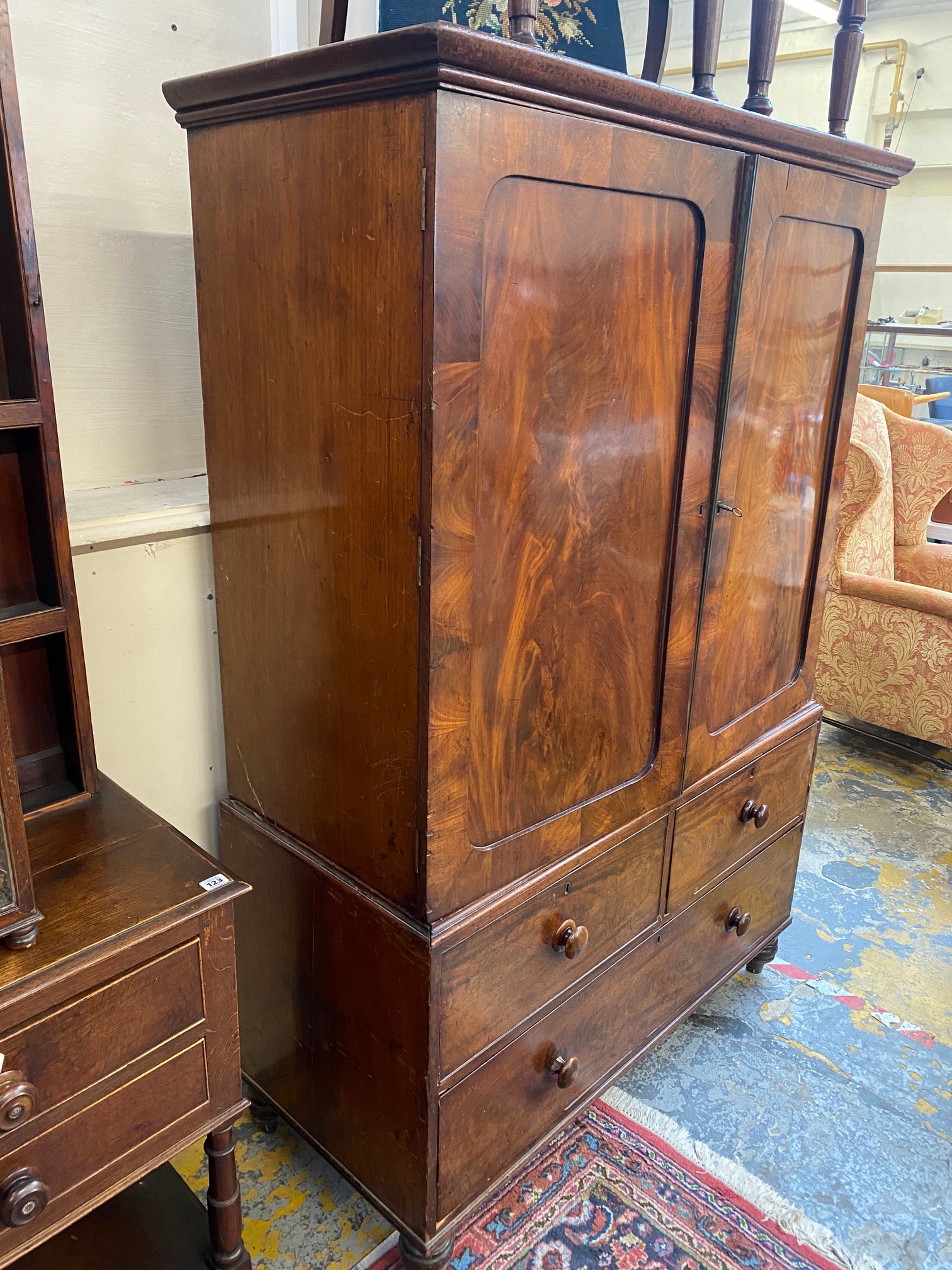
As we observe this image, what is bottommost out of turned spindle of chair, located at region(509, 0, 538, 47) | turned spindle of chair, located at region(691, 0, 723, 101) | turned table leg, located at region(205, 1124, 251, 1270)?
turned table leg, located at region(205, 1124, 251, 1270)

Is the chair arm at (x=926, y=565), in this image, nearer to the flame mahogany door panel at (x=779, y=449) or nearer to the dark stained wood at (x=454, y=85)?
the flame mahogany door panel at (x=779, y=449)

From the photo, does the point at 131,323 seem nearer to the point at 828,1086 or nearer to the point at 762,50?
the point at 762,50

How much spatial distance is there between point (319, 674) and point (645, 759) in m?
0.53

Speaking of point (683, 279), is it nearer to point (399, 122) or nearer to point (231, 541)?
point (399, 122)

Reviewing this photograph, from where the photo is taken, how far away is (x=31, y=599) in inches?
43.4

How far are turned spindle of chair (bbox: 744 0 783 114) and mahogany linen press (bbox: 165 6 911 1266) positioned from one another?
8cm

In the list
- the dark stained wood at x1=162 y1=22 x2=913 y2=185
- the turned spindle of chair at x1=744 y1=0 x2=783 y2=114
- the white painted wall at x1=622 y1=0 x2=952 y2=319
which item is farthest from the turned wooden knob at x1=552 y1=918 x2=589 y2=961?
the white painted wall at x1=622 y1=0 x2=952 y2=319

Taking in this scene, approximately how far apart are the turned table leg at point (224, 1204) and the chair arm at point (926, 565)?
2.71 meters

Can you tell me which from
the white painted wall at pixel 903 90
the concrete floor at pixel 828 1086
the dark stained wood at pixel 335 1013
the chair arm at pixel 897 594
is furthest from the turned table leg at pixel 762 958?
the white painted wall at pixel 903 90

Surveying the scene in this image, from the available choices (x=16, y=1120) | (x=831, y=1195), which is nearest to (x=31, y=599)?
(x=16, y=1120)

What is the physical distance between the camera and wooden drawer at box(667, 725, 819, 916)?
4.99 feet

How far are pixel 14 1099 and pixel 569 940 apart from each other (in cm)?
71

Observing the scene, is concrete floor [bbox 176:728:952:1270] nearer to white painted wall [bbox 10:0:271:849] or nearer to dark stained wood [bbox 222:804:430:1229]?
dark stained wood [bbox 222:804:430:1229]

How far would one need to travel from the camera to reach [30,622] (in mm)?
1034
